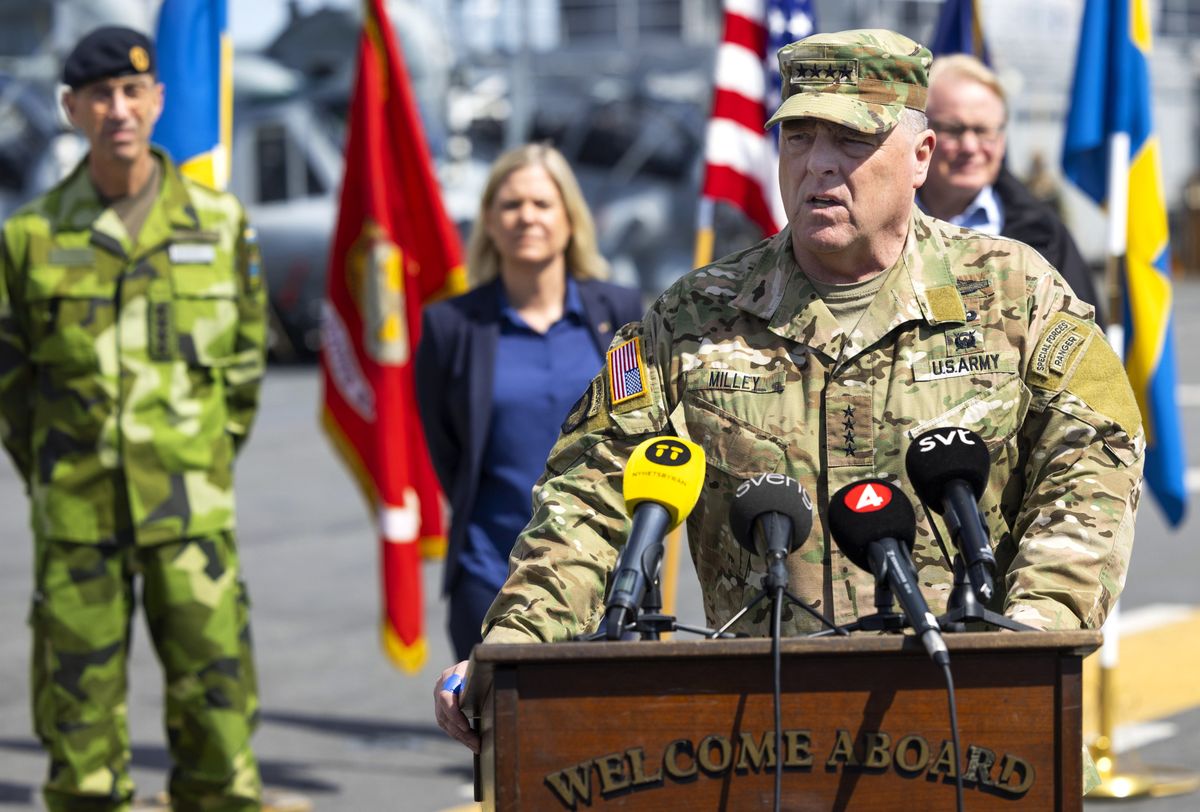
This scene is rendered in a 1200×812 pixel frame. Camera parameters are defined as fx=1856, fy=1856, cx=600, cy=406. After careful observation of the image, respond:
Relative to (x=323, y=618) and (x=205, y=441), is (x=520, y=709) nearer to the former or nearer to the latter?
(x=205, y=441)

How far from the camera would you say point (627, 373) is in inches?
115

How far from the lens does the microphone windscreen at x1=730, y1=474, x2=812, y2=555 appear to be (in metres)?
2.43

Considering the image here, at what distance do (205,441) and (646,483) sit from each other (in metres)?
3.32

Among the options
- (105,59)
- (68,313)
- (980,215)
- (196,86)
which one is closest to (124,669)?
(68,313)

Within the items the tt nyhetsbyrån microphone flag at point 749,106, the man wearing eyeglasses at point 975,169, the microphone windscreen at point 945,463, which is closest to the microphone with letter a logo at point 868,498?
the microphone windscreen at point 945,463

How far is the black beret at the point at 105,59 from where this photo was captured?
538cm

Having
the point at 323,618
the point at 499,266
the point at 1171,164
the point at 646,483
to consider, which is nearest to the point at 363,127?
the point at 499,266

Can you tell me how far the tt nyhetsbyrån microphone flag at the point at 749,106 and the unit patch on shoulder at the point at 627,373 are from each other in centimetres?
381

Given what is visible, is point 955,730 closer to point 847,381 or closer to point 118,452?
point 847,381

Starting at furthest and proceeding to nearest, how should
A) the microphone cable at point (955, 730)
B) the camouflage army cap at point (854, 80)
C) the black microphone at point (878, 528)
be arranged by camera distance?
the camouflage army cap at point (854, 80) < the black microphone at point (878, 528) < the microphone cable at point (955, 730)

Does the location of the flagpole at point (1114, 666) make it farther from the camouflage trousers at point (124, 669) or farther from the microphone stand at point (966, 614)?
the microphone stand at point (966, 614)

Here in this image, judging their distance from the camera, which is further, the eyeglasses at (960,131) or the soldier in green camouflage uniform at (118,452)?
the soldier in green camouflage uniform at (118,452)

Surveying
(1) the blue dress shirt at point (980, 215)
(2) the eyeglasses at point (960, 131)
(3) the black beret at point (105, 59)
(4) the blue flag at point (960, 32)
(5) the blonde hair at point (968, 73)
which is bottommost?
(1) the blue dress shirt at point (980, 215)

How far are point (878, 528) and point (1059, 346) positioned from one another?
24.6 inches
